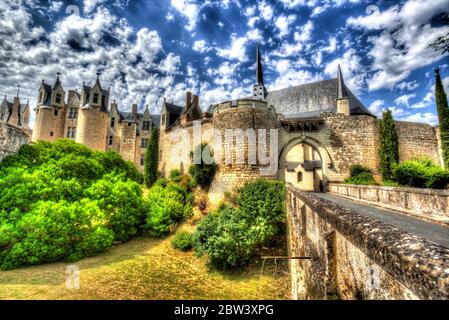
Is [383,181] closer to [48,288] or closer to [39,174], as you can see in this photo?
[48,288]

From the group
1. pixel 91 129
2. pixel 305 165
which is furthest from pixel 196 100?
pixel 305 165

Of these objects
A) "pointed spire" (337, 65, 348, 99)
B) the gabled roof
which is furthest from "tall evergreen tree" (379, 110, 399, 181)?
the gabled roof

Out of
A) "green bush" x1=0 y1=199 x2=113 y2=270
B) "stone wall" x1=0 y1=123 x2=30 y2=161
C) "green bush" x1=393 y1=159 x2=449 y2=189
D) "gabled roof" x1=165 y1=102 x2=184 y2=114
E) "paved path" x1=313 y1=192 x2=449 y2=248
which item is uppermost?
"gabled roof" x1=165 y1=102 x2=184 y2=114

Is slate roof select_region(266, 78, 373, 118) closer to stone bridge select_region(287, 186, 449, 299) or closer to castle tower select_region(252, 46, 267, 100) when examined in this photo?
castle tower select_region(252, 46, 267, 100)

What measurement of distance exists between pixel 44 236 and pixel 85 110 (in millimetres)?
23520

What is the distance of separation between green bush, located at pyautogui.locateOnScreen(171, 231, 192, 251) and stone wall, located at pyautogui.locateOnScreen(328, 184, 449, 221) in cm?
1020

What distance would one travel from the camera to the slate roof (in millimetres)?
23086

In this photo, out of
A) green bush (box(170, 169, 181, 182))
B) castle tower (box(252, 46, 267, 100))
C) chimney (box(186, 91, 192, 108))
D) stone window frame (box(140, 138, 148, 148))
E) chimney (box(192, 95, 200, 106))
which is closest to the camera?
green bush (box(170, 169, 181, 182))

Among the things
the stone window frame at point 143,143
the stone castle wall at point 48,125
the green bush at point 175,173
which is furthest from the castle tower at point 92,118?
the green bush at point 175,173

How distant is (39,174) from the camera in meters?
11.3

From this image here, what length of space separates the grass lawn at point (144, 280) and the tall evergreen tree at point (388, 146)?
14.4m

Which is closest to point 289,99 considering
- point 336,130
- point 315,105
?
point 315,105

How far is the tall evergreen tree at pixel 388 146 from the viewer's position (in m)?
19.4

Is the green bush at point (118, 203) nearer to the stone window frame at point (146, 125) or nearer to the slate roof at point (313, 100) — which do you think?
the slate roof at point (313, 100)
